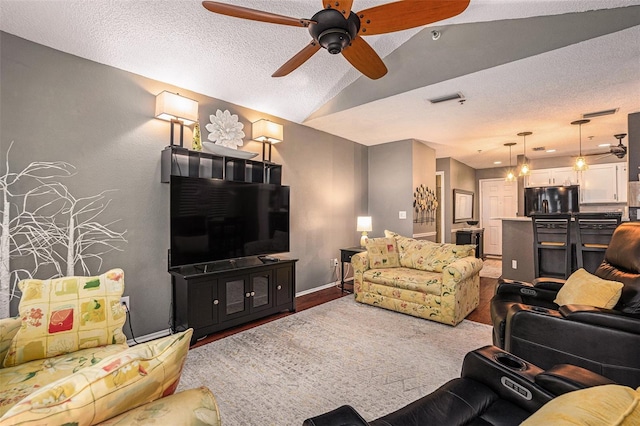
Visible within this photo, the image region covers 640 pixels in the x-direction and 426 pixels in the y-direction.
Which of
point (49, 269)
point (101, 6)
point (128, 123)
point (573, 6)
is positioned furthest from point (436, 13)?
point (49, 269)

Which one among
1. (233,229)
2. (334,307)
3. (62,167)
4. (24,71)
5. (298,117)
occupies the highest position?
(298,117)

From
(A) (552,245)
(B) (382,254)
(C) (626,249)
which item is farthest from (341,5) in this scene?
(A) (552,245)

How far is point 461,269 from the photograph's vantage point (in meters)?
3.33

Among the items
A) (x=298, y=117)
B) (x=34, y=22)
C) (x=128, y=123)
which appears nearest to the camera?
(x=34, y=22)

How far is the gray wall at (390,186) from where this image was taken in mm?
5340

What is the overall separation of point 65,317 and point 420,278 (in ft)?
10.7

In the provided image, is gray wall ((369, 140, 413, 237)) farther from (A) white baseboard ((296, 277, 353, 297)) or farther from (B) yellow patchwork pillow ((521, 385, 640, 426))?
(B) yellow patchwork pillow ((521, 385, 640, 426))

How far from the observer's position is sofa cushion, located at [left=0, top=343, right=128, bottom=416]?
1283mm

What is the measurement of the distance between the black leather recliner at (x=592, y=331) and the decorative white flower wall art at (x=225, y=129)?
3.28 m

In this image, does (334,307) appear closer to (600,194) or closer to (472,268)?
(472,268)

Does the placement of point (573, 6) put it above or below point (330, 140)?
above

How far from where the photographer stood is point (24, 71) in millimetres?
2373

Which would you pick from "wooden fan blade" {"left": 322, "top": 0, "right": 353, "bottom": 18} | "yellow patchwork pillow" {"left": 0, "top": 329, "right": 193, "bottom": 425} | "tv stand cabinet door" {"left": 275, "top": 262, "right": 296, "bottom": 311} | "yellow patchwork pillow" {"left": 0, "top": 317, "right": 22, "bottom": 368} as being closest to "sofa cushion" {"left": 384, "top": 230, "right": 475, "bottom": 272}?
"tv stand cabinet door" {"left": 275, "top": 262, "right": 296, "bottom": 311}

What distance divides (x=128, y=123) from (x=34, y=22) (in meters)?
0.92
